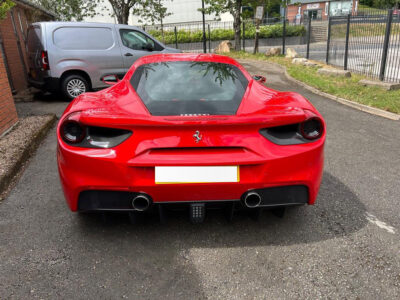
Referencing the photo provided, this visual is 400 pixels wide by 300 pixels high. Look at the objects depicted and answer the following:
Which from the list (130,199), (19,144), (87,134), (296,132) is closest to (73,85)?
(19,144)

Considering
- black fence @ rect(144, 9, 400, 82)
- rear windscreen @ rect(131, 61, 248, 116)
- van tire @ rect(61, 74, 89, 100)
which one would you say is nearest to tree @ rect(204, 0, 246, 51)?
black fence @ rect(144, 9, 400, 82)

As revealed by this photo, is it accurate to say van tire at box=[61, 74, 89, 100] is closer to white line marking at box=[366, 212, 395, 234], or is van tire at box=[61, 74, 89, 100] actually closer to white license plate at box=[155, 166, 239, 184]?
white license plate at box=[155, 166, 239, 184]

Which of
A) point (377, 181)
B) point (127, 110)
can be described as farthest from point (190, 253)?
point (377, 181)

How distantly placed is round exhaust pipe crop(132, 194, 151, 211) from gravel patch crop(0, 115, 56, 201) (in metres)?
1.92

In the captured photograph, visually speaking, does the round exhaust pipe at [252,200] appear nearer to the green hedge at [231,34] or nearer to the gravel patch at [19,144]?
the gravel patch at [19,144]

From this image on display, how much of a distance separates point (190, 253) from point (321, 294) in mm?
899

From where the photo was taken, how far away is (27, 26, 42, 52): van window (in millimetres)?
8516

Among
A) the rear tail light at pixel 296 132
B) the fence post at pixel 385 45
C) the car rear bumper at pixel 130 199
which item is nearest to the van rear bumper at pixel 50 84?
the car rear bumper at pixel 130 199

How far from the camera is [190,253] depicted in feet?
8.13

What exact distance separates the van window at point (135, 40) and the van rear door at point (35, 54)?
6.88 ft

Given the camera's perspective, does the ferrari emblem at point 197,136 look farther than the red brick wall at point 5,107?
No

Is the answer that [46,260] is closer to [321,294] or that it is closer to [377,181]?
[321,294]

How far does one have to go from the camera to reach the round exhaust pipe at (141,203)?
2.25 m

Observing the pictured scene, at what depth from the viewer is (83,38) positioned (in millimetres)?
8906
